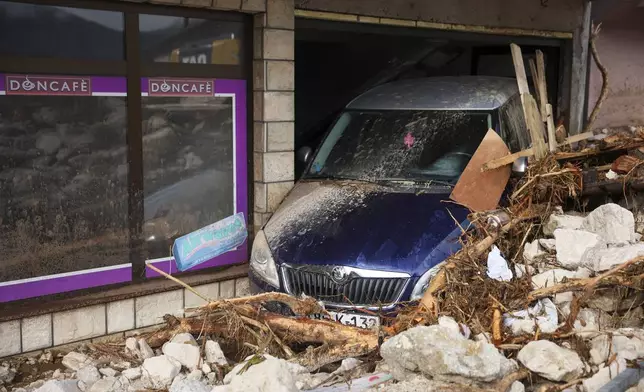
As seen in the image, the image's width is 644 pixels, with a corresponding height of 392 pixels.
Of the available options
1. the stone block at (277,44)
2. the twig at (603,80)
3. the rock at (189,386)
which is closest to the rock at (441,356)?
the rock at (189,386)

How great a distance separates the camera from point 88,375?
5.46 metres

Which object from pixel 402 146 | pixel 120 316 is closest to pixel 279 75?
pixel 402 146

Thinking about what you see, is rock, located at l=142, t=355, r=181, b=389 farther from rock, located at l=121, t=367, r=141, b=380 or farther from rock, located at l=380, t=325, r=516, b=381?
rock, located at l=380, t=325, r=516, b=381

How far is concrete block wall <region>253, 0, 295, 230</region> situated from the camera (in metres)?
7.53

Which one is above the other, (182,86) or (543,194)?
(182,86)

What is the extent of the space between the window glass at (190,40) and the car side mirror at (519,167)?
2.82 metres

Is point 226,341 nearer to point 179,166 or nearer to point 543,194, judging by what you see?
point 179,166

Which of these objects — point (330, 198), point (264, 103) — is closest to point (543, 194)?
point (330, 198)

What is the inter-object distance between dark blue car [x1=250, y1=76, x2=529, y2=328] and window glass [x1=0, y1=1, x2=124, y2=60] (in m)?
2.06

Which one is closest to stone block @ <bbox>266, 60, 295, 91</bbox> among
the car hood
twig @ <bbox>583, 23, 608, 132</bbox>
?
the car hood

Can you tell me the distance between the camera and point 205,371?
17.8 ft

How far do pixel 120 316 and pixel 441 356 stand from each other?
332 centimetres

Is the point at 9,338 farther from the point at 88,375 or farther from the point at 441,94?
the point at 441,94

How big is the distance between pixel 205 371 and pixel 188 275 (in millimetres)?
1999
